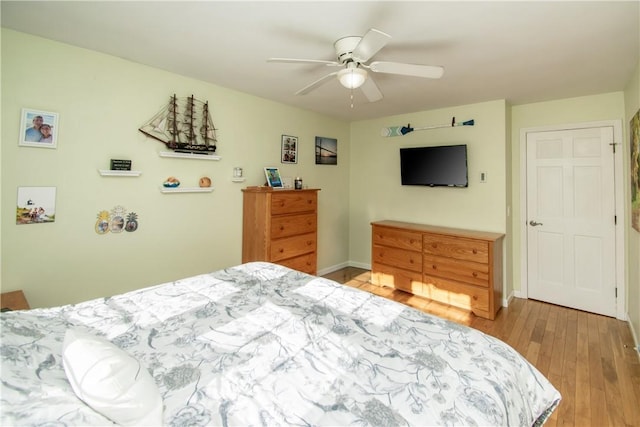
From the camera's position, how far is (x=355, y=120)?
4.68 m

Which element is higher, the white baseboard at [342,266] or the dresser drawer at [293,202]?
the dresser drawer at [293,202]

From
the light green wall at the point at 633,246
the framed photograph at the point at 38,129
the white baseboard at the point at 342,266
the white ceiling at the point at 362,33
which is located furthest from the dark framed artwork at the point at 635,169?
the framed photograph at the point at 38,129

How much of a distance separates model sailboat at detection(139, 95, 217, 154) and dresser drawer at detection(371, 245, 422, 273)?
243 centimetres

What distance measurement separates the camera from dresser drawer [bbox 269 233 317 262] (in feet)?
10.5

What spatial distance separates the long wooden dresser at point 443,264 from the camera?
10.4ft

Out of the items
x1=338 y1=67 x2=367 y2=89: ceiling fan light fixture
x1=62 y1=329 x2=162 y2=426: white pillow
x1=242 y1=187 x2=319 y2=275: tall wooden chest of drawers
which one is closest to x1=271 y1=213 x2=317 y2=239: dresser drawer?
x1=242 y1=187 x2=319 y2=275: tall wooden chest of drawers

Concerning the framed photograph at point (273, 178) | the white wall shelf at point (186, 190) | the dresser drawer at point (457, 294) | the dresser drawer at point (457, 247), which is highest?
the framed photograph at point (273, 178)

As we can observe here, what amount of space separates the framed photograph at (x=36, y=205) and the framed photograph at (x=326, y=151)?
296 centimetres

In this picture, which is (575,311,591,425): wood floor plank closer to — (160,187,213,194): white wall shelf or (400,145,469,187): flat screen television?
(400,145,469,187): flat screen television

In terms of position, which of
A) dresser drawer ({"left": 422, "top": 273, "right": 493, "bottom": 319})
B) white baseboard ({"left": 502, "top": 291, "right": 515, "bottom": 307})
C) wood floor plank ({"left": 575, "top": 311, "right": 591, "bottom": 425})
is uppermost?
dresser drawer ({"left": 422, "top": 273, "right": 493, "bottom": 319})

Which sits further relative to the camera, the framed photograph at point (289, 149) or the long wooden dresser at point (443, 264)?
the framed photograph at point (289, 149)

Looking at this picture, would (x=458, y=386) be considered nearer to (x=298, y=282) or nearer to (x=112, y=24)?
(x=298, y=282)

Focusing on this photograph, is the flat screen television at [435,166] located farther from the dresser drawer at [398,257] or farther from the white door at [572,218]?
the dresser drawer at [398,257]

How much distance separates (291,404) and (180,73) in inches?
114
